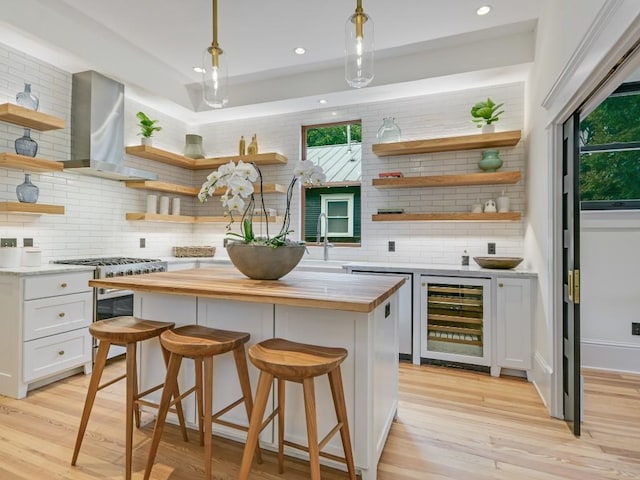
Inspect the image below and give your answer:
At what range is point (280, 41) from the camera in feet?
11.5

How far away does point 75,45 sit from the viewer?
321 cm

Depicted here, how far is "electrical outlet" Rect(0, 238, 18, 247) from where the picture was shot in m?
3.00

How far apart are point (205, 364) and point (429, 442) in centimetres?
139

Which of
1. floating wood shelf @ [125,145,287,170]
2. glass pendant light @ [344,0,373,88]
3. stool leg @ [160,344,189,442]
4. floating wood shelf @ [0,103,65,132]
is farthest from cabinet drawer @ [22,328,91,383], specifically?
glass pendant light @ [344,0,373,88]

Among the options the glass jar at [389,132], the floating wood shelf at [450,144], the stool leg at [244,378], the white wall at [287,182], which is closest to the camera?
the stool leg at [244,378]

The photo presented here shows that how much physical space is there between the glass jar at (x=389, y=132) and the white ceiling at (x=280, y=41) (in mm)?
324

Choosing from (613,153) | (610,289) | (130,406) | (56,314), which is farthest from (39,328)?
(613,153)

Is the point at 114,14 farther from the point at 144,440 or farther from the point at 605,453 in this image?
the point at 605,453

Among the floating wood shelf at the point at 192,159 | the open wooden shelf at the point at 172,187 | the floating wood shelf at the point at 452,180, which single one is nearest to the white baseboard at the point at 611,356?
the floating wood shelf at the point at 452,180

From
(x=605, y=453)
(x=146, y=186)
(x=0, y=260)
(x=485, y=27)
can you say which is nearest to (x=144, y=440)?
(x=0, y=260)

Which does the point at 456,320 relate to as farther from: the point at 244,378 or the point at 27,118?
the point at 27,118

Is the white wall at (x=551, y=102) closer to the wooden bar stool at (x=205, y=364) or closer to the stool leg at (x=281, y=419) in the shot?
the stool leg at (x=281, y=419)

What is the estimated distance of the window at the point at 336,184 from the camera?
4449 millimetres

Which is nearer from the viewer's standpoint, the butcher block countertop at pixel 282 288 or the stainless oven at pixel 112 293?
the butcher block countertop at pixel 282 288
